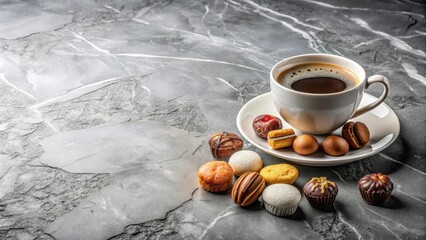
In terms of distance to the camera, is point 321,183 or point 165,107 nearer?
point 321,183

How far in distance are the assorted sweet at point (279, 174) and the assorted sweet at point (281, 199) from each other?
29 mm

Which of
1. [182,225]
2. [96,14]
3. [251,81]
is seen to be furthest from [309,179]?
[96,14]

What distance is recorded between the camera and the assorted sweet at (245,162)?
0.74 meters

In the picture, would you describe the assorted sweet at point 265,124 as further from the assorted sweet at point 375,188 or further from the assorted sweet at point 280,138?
the assorted sweet at point 375,188

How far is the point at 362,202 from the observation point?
70 cm

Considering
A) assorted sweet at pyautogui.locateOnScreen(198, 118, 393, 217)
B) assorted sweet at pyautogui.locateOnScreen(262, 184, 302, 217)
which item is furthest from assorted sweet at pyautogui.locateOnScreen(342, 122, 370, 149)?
assorted sweet at pyautogui.locateOnScreen(262, 184, 302, 217)

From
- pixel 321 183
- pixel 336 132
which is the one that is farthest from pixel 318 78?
pixel 321 183

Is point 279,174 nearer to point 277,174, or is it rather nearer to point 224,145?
point 277,174

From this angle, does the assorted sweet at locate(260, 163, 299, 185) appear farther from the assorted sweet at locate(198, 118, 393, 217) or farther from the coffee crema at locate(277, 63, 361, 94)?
the coffee crema at locate(277, 63, 361, 94)

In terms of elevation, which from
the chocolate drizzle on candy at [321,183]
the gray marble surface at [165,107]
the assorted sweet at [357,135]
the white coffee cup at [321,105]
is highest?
the white coffee cup at [321,105]

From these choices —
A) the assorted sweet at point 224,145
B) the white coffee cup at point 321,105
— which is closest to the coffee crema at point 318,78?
the white coffee cup at point 321,105

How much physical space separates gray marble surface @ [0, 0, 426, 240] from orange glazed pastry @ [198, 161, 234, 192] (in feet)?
0.05

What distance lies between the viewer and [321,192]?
0.67 meters

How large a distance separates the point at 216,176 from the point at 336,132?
8.0 inches
